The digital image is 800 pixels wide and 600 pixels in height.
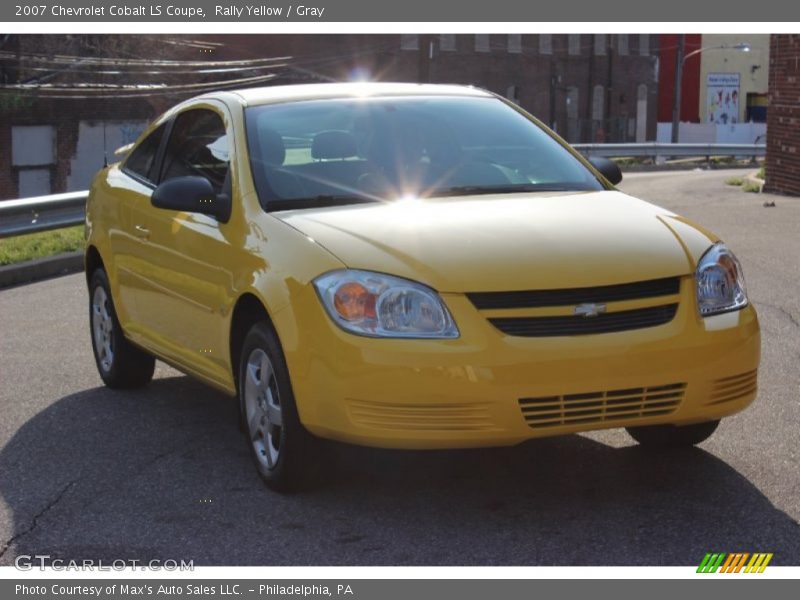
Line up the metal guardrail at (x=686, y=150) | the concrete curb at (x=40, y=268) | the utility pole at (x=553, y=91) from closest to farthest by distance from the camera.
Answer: the concrete curb at (x=40, y=268) → the metal guardrail at (x=686, y=150) → the utility pole at (x=553, y=91)

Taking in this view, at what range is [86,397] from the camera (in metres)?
8.16

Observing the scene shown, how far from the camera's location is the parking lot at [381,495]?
5074 mm

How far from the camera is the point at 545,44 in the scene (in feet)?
225

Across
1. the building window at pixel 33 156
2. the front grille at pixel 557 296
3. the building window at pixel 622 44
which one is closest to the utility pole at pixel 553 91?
the building window at pixel 622 44

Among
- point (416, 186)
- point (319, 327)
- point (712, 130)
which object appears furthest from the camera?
point (712, 130)

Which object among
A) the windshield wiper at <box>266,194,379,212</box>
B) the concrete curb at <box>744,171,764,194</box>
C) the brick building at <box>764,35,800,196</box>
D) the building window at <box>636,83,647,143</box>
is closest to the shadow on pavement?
the windshield wiper at <box>266,194,379,212</box>

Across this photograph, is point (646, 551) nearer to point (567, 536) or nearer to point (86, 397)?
point (567, 536)

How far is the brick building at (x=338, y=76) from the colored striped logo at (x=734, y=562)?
1582 inches

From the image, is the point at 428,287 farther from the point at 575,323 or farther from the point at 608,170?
the point at 608,170

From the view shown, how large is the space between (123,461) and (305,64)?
5188 centimetres

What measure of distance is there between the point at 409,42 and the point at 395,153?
5603 centimetres

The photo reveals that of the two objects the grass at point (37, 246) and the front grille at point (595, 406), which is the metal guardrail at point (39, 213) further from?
the front grille at point (595, 406)

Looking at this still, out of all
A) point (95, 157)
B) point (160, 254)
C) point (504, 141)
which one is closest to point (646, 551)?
point (504, 141)

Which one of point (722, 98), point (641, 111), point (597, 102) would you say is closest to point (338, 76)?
point (597, 102)
